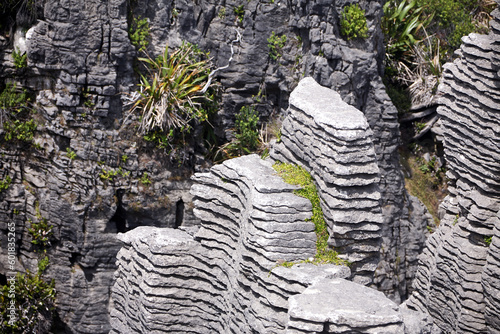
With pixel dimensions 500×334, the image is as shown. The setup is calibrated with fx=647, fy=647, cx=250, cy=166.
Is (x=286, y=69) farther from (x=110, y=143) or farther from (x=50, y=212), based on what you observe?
(x=50, y=212)

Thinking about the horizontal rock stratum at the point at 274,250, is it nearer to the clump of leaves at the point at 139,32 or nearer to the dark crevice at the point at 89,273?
the dark crevice at the point at 89,273

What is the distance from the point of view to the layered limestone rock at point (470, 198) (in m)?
11.5

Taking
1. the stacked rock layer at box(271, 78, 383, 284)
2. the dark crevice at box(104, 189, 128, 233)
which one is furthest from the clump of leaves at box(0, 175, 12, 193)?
the stacked rock layer at box(271, 78, 383, 284)

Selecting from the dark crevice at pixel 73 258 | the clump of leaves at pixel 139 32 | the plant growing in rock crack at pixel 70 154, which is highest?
the clump of leaves at pixel 139 32

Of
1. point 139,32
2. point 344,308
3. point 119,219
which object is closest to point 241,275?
point 344,308

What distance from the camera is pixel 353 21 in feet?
52.1

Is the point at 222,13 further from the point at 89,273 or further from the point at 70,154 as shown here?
the point at 89,273

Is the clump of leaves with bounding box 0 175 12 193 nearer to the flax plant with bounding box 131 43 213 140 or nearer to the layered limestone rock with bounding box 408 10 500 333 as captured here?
the flax plant with bounding box 131 43 213 140

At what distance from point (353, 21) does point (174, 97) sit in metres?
4.78

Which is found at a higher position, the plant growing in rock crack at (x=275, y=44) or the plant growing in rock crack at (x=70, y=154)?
the plant growing in rock crack at (x=275, y=44)

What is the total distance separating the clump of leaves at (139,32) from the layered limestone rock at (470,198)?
7.02 metres

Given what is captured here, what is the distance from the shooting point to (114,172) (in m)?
15.4

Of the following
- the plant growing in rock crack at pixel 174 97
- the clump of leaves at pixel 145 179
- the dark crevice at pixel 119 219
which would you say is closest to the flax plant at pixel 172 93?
the plant growing in rock crack at pixel 174 97

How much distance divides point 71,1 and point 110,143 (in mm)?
3336
